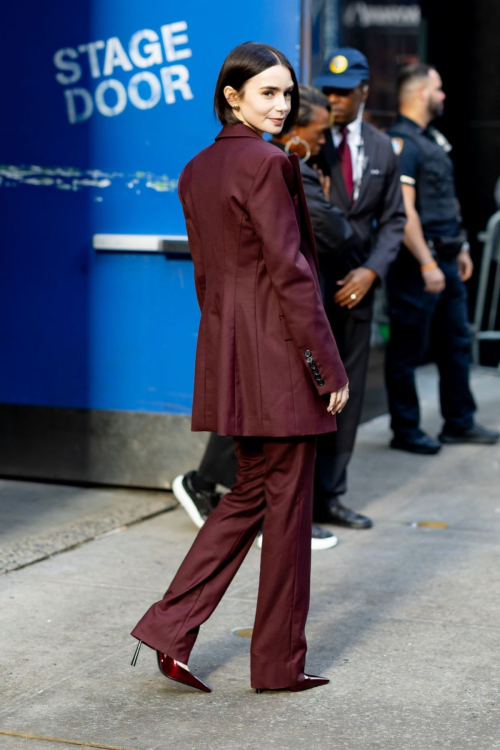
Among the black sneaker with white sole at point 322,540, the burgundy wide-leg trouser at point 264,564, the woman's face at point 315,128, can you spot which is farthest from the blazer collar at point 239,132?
the black sneaker with white sole at point 322,540

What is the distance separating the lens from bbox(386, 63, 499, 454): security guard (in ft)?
22.1

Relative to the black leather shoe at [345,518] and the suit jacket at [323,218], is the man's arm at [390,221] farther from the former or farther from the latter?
the black leather shoe at [345,518]

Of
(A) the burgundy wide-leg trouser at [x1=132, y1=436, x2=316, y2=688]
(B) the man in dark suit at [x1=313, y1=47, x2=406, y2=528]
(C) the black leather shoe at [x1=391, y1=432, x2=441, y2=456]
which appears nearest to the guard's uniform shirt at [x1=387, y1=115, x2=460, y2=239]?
(C) the black leather shoe at [x1=391, y1=432, x2=441, y2=456]

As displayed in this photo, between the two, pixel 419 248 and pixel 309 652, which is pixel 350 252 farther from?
pixel 309 652

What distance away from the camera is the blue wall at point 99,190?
5348 mm

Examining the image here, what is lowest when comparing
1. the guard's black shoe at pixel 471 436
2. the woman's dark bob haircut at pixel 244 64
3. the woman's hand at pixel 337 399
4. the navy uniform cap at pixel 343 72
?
the guard's black shoe at pixel 471 436

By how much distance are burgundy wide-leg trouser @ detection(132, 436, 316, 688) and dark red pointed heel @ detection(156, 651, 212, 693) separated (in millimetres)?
27

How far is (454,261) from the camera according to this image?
7.04 m

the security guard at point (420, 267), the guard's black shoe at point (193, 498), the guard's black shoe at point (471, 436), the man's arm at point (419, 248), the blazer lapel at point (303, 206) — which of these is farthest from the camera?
the guard's black shoe at point (471, 436)

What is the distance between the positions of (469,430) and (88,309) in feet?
8.77

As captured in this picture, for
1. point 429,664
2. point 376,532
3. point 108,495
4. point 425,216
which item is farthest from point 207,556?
point 425,216

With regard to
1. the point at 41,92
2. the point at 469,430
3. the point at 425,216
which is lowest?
the point at 469,430

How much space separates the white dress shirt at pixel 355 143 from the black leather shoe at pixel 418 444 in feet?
7.08

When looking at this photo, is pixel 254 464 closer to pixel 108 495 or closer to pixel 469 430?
pixel 108 495
